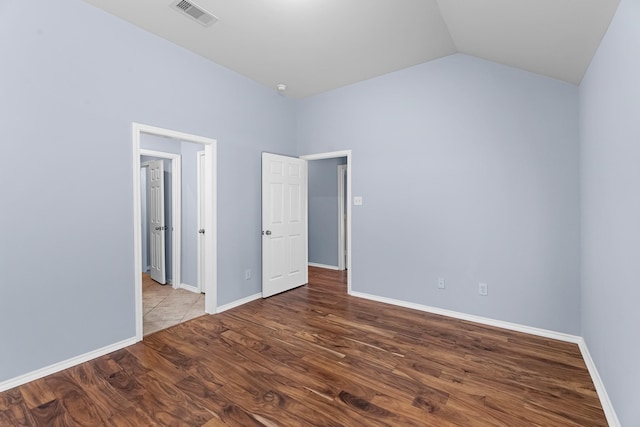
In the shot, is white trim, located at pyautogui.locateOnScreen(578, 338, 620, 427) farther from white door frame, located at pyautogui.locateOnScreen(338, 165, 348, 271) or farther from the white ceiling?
white door frame, located at pyautogui.locateOnScreen(338, 165, 348, 271)

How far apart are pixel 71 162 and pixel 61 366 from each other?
1.65 meters

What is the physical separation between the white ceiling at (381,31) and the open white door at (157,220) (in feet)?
7.61

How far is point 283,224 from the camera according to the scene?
169 inches

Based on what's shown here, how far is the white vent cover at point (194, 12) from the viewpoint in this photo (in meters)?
2.40

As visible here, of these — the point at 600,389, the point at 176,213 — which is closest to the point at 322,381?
the point at 600,389

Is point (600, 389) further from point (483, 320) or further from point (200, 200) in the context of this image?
point (200, 200)

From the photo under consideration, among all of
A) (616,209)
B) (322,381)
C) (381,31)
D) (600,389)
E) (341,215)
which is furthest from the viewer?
(341,215)

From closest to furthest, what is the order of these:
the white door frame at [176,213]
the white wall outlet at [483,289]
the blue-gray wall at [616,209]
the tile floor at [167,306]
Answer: the blue-gray wall at [616,209] → the white wall outlet at [483,289] → the tile floor at [167,306] → the white door frame at [176,213]

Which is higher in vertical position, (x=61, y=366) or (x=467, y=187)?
(x=467, y=187)

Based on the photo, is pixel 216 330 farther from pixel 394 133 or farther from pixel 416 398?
pixel 394 133

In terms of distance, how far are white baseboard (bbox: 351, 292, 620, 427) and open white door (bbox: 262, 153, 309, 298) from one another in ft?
3.38

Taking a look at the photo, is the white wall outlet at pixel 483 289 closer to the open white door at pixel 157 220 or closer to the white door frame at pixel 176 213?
the white door frame at pixel 176 213

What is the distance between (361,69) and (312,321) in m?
3.11

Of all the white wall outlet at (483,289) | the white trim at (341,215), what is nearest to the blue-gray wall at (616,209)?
the white wall outlet at (483,289)
